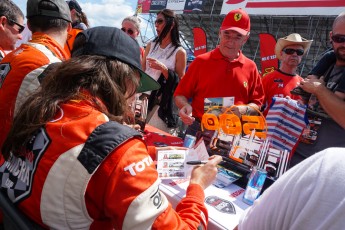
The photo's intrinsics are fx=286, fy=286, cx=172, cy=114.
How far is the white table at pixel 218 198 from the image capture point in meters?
1.20

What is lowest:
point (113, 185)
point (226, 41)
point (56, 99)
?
point (113, 185)

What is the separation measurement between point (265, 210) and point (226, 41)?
1937 mm

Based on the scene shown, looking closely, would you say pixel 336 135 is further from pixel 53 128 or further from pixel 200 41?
pixel 200 41

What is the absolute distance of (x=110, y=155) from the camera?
82 centimetres

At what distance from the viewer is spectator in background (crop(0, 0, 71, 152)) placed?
1468mm

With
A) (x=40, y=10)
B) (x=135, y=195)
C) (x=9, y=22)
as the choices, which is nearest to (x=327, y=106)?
(x=135, y=195)

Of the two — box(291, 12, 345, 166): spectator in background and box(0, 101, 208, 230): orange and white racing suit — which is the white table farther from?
box(291, 12, 345, 166): spectator in background

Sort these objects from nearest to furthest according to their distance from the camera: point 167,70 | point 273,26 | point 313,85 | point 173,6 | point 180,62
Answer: point 313,85
point 167,70
point 180,62
point 273,26
point 173,6

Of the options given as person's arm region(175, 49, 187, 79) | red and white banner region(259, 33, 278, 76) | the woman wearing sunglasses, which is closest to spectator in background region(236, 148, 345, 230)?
the woman wearing sunglasses

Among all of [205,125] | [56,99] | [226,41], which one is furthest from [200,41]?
[56,99]

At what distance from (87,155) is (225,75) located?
178cm

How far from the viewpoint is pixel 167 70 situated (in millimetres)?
2969

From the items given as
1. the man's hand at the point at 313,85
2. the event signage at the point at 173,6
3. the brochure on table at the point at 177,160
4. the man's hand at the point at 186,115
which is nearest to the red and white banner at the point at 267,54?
the man's hand at the point at 186,115

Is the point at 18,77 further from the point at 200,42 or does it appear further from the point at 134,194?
the point at 200,42
